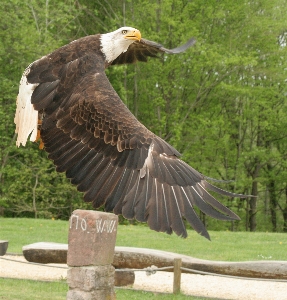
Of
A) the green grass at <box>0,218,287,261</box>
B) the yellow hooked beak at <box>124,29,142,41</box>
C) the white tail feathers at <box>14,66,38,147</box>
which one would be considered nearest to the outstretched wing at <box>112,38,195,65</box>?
the yellow hooked beak at <box>124,29,142,41</box>

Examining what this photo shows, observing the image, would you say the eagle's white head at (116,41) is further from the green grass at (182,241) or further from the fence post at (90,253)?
the green grass at (182,241)

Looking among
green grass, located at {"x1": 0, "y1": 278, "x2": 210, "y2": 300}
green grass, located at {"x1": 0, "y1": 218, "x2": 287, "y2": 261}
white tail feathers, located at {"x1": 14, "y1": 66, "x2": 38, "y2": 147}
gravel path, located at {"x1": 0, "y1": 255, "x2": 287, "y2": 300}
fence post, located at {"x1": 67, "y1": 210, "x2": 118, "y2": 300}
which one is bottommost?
green grass, located at {"x1": 0, "y1": 278, "x2": 210, "y2": 300}

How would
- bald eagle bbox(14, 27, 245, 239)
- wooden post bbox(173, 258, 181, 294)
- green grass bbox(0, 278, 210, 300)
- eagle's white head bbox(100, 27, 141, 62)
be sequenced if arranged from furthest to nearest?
wooden post bbox(173, 258, 181, 294) < green grass bbox(0, 278, 210, 300) < eagle's white head bbox(100, 27, 141, 62) < bald eagle bbox(14, 27, 245, 239)

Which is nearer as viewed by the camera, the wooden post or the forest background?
the wooden post

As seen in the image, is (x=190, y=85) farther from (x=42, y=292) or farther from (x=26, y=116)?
(x=26, y=116)

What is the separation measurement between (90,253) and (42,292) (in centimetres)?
321

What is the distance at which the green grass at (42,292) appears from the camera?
7693mm

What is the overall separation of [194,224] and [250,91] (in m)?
19.1

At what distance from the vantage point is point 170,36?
22312mm

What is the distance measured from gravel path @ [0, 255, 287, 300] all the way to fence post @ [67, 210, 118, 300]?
10.9 ft

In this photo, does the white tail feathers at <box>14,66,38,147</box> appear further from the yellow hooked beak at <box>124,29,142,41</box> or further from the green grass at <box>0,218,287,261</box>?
the green grass at <box>0,218,287,261</box>

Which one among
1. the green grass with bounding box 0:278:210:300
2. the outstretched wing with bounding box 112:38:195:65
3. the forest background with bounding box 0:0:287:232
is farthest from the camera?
the forest background with bounding box 0:0:287:232

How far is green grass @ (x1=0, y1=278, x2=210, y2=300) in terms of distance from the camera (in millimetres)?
7693

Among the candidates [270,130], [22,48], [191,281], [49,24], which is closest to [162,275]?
[191,281]
